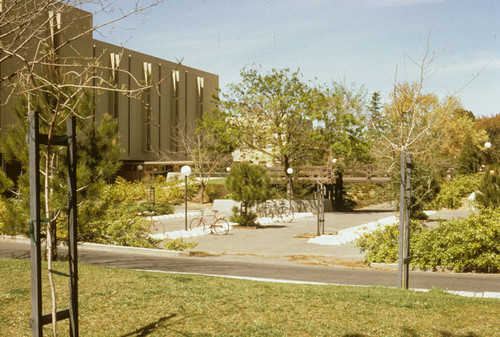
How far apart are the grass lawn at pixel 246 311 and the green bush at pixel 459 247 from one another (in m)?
5.59

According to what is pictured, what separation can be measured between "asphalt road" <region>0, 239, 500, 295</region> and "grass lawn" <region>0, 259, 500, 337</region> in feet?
11.3

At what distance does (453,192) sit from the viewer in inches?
1340

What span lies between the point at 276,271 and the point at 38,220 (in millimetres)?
9581

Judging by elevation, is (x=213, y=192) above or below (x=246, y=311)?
below

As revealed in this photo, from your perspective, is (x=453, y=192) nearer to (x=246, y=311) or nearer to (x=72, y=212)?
(x=246, y=311)

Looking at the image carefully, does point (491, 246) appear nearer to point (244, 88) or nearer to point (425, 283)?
point (425, 283)

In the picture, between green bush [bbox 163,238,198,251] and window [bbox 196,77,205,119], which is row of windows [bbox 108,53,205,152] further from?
green bush [bbox 163,238,198,251]

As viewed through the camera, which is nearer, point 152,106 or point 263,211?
point 263,211

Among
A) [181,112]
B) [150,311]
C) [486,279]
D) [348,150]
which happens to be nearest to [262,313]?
[150,311]

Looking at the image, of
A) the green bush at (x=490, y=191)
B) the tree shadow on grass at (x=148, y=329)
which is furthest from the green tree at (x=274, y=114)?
the tree shadow on grass at (x=148, y=329)

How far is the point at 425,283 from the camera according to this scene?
11.5 m

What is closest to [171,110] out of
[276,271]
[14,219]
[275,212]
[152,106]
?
[152,106]

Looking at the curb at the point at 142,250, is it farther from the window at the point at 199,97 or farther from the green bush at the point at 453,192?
the window at the point at 199,97

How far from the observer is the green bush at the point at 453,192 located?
33.7m
